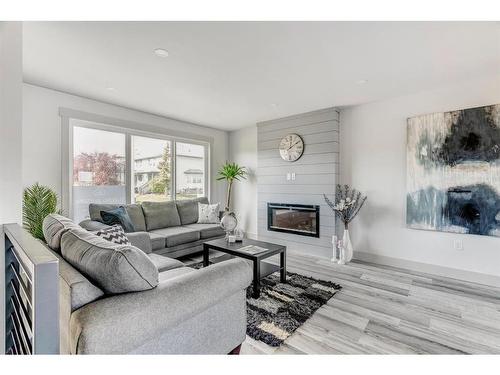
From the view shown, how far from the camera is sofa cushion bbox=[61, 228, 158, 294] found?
1100 mm

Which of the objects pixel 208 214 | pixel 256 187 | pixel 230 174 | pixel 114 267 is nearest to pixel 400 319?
pixel 114 267

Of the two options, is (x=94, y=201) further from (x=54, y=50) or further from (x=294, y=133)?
(x=294, y=133)

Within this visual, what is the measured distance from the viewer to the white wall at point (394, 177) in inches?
112

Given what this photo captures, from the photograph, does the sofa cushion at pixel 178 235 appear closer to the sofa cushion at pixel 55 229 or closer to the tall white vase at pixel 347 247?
the sofa cushion at pixel 55 229

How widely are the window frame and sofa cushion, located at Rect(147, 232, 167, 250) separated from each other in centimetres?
110

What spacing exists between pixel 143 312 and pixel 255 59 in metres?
2.21

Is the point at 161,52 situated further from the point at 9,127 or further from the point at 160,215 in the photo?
the point at 160,215

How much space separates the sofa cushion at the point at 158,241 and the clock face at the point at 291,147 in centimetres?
241

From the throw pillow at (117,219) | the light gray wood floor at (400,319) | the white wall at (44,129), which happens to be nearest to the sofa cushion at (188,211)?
the throw pillow at (117,219)

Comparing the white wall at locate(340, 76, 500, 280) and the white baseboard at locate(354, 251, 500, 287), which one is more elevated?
the white wall at locate(340, 76, 500, 280)

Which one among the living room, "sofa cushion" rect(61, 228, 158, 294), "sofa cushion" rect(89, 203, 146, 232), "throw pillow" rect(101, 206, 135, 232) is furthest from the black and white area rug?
"sofa cushion" rect(89, 203, 146, 232)

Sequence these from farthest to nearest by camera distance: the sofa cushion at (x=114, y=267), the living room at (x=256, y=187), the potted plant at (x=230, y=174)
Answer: the potted plant at (x=230, y=174) < the living room at (x=256, y=187) < the sofa cushion at (x=114, y=267)

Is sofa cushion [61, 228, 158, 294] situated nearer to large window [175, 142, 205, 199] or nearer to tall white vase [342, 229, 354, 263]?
tall white vase [342, 229, 354, 263]

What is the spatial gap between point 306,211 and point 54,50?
12.0 feet
